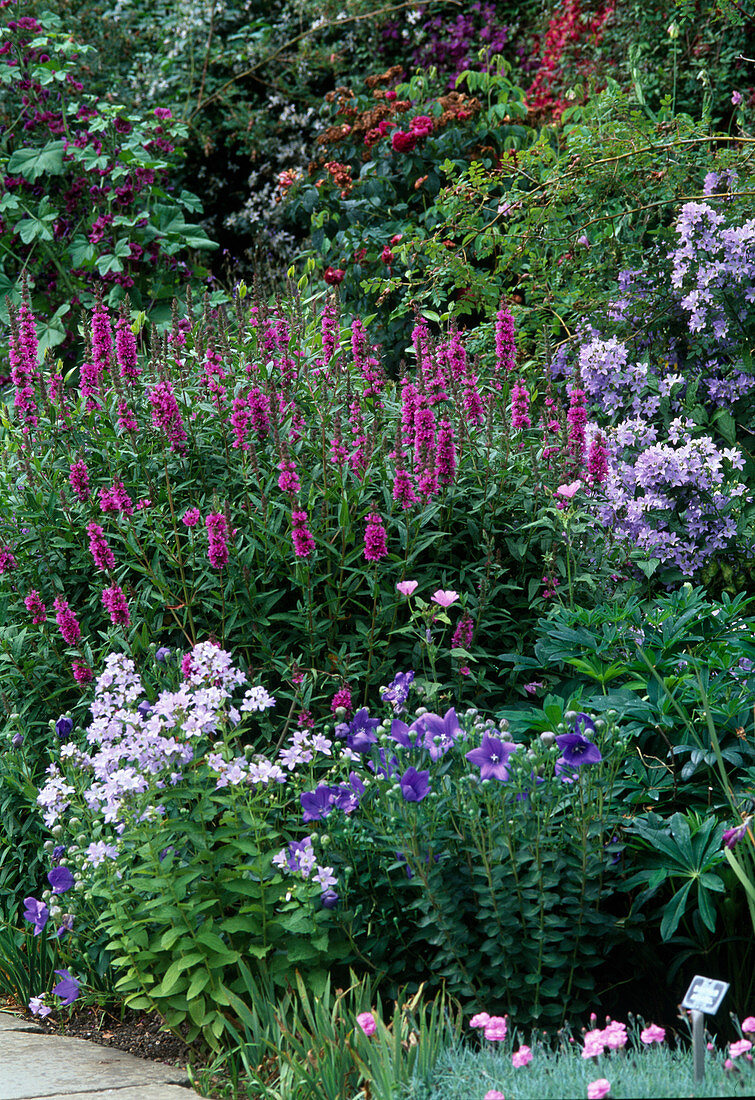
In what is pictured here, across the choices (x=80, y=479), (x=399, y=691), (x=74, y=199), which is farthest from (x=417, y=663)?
(x=74, y=199)

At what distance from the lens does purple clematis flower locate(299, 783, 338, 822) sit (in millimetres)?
2354

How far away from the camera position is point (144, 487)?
3.41 meters

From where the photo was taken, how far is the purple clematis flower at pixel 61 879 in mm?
2564

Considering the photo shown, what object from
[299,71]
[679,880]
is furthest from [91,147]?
[679,880]

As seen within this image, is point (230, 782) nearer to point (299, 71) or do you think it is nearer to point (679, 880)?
point (679, 880)

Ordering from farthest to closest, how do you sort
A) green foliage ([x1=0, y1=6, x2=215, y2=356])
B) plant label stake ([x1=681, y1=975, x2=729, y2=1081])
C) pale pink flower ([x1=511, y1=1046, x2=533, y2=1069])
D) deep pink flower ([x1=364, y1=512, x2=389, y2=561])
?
green foliage ([x1=0, y1=6, x2=215, y2=356]) → deep pink flower ([x1=364, y1=512, x2=389, y2=561]) → pale pink flower ([x1=511, y1=1046, x2=533, y2=1069]) → plant label stake ([x1=681, y1=975, x2=729, y2=1081])

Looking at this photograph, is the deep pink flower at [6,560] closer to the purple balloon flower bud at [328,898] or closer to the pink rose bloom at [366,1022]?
the purple balloon flower bud at [328,898]

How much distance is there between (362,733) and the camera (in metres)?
2.52

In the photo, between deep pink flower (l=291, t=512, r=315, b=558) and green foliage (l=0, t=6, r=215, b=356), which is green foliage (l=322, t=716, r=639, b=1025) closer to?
deep pink flower (l=291, t=512, r=315, b=558)

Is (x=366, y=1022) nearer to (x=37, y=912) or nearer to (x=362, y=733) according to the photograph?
(x=362, y=733)

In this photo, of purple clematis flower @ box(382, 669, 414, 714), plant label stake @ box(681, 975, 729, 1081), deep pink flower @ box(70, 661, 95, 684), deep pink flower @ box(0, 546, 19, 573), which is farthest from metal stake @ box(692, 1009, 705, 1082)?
deep pink flower @ box(0, 546, 19, 573)

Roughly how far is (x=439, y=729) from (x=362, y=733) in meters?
0.20

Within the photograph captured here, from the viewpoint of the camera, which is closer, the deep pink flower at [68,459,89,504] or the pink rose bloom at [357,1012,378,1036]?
the pink rose bloom at [357,1012,378,1036]

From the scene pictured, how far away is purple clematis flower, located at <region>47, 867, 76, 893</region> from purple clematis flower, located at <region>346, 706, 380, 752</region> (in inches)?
29.7
